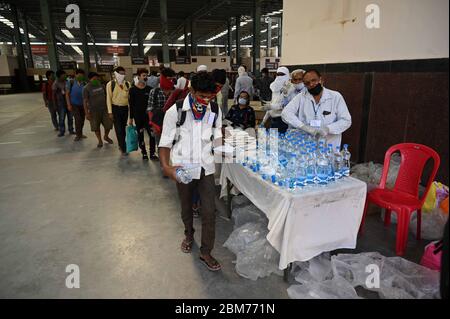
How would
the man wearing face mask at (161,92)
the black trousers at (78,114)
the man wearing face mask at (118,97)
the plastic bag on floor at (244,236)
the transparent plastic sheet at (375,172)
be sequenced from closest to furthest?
1. the plastic bag on floor at (244,236)
2. the transparent plastic sheet at (375,172)
3. the man wearing face mask at (161,92)
4. the man wearing face mask at (118,97)
5. the black trousers at (78,114)

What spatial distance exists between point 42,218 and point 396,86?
14.3ft

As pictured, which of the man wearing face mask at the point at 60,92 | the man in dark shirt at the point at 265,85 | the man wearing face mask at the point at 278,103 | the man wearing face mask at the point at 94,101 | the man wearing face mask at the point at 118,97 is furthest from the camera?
the man in dark shirt at the point at 265,85

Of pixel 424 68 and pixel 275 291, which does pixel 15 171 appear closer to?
pixel 275 291

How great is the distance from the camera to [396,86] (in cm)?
372

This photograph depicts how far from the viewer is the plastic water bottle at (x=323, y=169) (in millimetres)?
2193

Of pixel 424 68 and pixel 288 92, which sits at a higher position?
pixel 424 68

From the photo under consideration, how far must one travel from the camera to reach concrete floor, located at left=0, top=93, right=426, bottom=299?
225cm

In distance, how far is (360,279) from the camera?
86.0 inches

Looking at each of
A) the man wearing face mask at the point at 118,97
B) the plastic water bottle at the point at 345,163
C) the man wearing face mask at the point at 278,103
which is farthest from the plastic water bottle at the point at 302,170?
the man wearing face mask at the point at 118,97

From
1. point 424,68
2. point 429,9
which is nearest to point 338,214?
point 424,68

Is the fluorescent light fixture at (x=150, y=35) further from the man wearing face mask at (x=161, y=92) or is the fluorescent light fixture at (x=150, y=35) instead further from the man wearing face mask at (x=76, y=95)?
the man wearing face mask at (x=161, y=92)

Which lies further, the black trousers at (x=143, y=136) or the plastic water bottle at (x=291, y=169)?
the black trousers at (x=143, y=136)

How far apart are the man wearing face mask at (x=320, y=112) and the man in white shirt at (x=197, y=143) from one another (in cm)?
122

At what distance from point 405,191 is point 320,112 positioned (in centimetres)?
109
